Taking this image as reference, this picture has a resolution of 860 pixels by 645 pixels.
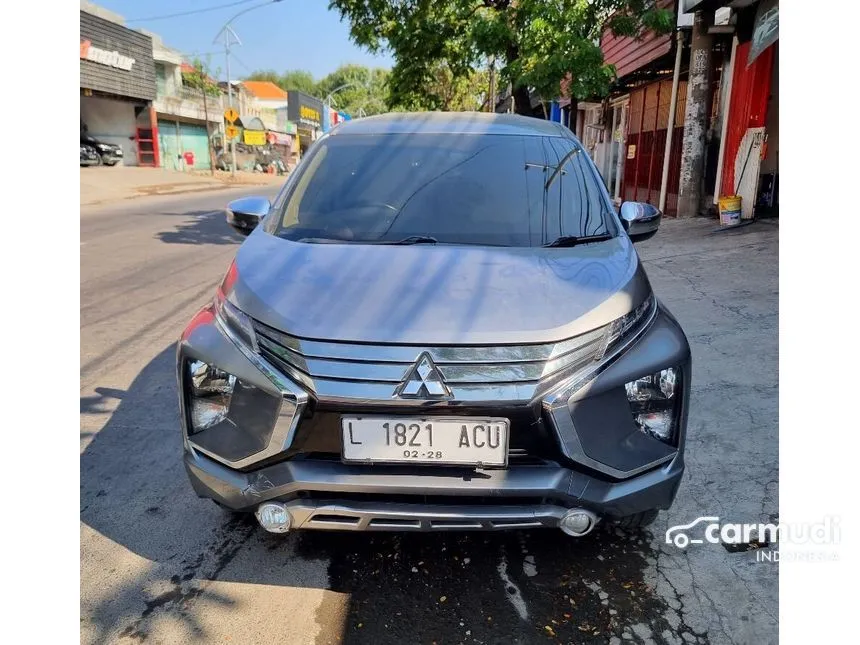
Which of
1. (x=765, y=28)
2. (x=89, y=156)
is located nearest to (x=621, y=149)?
(x=765, y=28)

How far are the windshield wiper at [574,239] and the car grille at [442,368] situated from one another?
0.78 metres

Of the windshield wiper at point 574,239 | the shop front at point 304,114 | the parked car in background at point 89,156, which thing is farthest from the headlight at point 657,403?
the shop front at point 304,114

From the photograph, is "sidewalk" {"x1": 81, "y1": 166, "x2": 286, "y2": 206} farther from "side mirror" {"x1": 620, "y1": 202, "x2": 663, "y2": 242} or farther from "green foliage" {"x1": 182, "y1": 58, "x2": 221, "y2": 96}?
"side mirror" {"x1": 620, "y1": 202, "x2": 663, "y2": 242}

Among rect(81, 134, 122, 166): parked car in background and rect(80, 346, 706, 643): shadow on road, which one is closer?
rect(80, 346, 706, 643): shadow on road

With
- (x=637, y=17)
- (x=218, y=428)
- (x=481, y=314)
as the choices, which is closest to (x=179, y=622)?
(x=218, y=428)

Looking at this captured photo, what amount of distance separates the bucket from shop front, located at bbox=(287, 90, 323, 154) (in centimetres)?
4630

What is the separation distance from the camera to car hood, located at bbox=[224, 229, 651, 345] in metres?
2.00

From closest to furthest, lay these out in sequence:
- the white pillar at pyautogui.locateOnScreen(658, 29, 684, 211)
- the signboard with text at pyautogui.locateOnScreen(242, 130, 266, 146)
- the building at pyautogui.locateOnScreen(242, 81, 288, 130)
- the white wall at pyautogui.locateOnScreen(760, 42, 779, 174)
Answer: the white wall at pyautogui.locateOnScreen(760, 42, 779, 174), the white pillar at pyautogui.locateOnScreen(658, 29, 684, 211), the signboard with text at pyautogui.locateOnScreen(242, 130, 266, 146), the building at pyautogui.locateOnScreen(242, 81, 288, 130)

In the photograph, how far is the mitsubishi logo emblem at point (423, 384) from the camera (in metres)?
1.92

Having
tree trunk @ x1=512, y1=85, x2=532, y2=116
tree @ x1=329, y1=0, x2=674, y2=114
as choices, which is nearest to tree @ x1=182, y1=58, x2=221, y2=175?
tree @ x1=329, y1=0, x2=674, y2=114

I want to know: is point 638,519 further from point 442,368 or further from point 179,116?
point 179,116

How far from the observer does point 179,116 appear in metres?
34.8

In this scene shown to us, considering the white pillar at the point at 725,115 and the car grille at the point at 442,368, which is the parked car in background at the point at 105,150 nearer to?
the white pillar at the point at 725,115

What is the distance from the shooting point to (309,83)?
90.7m
